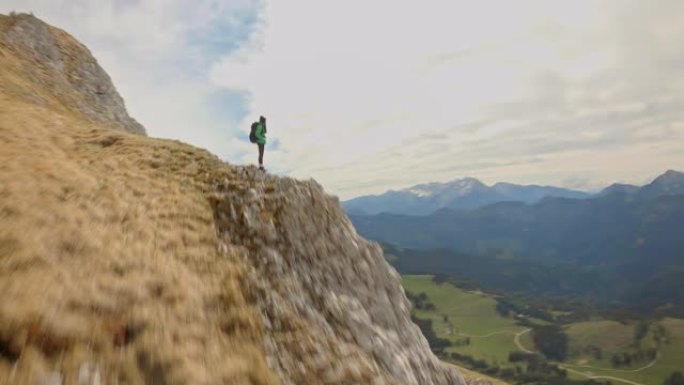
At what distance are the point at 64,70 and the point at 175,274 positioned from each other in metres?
51.8

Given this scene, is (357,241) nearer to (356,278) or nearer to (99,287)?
(356,278)

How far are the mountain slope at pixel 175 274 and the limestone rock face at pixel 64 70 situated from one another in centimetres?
1455

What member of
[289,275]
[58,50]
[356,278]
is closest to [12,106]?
[289,275]

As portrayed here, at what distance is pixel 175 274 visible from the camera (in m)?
17.5

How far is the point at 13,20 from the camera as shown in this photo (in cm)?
5719

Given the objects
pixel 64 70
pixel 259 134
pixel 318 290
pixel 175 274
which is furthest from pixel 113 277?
pixel 64 70

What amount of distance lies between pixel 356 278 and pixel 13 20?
2185 inches

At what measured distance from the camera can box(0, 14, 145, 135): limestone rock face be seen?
5041cm

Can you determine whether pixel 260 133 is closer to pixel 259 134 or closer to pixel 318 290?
pixel 259 134

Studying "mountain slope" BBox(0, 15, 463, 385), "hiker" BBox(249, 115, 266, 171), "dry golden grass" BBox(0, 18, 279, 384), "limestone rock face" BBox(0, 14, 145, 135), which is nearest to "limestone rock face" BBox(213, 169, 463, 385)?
"mountain slope" BBox(0, 15, 463, 385)

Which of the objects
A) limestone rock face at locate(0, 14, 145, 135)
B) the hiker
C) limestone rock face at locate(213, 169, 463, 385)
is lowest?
limestone rock face at locate(213, 169, 463, 385)

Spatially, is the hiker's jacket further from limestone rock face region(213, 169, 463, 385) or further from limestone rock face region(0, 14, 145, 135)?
limestone rock face region(0, 14, 145, 135)

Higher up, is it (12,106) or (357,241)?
(12,106)

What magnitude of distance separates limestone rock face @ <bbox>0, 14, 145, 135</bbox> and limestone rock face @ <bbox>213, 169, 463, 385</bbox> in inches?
1153
